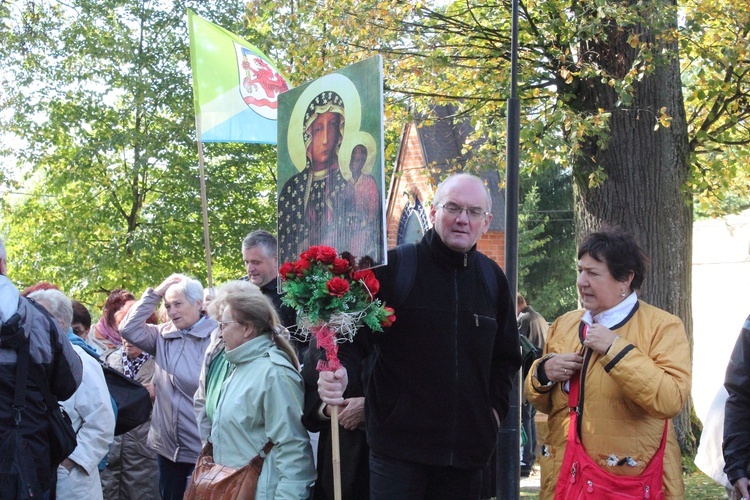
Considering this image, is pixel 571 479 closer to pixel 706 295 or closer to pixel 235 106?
pixel 235 106

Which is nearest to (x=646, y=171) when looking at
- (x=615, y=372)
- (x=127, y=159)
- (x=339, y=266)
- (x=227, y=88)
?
(x=227, y=88)

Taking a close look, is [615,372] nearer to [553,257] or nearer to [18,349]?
[18,349]

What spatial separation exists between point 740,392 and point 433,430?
4.28ft

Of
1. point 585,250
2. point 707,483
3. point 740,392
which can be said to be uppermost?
point 585,250

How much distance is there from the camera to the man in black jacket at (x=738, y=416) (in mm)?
3885

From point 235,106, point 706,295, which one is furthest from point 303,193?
point 706,295

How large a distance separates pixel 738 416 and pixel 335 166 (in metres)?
2.07

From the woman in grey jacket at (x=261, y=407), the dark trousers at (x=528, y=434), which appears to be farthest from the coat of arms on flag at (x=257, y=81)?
the dark trousers at (x=528, y=434)

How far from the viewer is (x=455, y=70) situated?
11.9 m

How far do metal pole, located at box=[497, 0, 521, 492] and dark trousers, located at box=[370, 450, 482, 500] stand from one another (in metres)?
1.74

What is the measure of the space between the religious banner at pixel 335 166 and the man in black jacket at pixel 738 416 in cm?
152

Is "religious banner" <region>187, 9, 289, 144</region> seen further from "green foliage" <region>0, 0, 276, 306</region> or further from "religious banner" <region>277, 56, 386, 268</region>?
"green foliage" <region>0, 0, 276, 306</region>

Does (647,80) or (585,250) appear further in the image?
(647,80)

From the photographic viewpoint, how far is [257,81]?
900 cm
